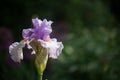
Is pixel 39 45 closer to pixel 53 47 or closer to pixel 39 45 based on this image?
pixel 39 45

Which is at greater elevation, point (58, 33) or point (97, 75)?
point (58, 33)

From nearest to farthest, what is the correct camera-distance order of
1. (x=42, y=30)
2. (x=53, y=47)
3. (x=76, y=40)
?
(x=53, y=47), (x=42, y=30), (x=76, y=40)

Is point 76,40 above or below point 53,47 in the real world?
above

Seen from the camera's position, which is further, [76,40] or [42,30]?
[76,40]

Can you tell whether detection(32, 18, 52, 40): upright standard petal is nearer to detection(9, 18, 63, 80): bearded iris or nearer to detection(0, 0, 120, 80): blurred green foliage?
detection(9, 18, 63, 80): bearded iris

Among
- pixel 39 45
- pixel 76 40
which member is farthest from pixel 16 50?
pixel 76 40

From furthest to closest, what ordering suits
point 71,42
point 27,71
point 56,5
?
point 56,5
point 71,42
point 27,71

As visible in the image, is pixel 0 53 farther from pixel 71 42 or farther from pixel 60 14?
pixel 60 14

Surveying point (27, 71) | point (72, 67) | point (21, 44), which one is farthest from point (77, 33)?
point (21, 44)
